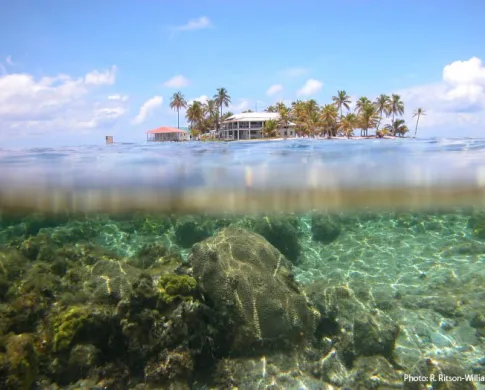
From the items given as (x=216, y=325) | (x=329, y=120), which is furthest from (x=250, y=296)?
(x=329, y=120)

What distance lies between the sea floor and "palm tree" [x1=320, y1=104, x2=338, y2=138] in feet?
161

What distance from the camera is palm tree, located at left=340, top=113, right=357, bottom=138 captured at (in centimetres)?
6075

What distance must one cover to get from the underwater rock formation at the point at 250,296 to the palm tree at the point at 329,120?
178 ft

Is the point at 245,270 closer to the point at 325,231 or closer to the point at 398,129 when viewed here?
the point at 325,231

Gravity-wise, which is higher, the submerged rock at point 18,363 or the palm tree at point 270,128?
the palm tree at point 270,128

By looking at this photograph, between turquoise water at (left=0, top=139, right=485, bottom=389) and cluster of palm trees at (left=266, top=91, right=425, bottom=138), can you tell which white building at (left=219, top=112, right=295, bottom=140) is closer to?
A: cluster of palm trees at (left=266, top=91, right=425, bottom=138)

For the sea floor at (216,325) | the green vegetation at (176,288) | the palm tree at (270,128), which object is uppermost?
the palm tree at (270,128)

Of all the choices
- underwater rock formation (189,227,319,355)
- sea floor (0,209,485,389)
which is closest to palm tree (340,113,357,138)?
sea floor (0,209,485,389)

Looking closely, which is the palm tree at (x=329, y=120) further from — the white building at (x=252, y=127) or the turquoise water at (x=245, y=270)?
the turquoise water at (x=245, y=270)

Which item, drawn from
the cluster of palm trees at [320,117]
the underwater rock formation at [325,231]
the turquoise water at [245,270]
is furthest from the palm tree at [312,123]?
the underwater rock formation at [325,231]

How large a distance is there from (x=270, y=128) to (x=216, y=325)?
165 ft

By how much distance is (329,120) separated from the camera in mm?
59312

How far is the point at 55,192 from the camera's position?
52.6 feet

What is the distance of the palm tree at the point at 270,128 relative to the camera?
181ft
